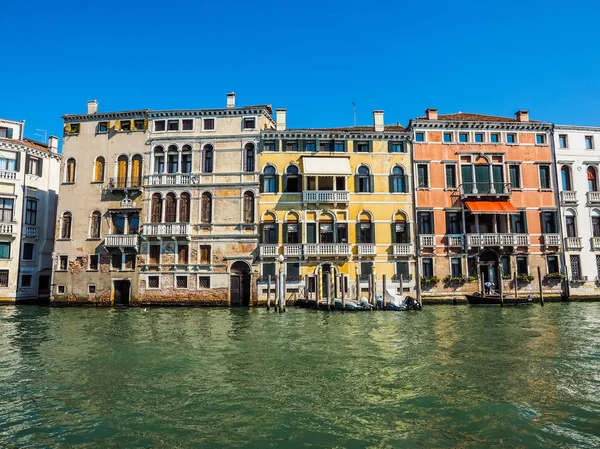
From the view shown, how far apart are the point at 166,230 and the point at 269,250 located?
5485mm

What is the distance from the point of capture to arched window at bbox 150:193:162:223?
23109mm

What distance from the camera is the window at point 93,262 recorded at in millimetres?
23156

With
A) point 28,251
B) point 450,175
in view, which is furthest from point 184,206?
point 450,175

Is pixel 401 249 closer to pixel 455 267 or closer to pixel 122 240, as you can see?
pixel 455 267

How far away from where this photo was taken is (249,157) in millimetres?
23078

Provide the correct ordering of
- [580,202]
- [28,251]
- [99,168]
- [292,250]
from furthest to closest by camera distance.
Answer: [28,251] < [99,168] < [580,202] < [292,250]

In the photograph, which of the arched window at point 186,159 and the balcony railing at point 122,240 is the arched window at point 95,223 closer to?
the balcony railing at point 122,240

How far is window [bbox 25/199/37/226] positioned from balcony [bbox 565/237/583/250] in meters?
29.3

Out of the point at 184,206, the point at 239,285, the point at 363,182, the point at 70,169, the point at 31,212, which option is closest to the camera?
the point at 239,285

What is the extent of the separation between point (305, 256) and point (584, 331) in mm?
12327

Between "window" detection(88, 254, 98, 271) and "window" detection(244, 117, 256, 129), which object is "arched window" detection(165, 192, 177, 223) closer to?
"window" detection(88, 254, 98, 271)

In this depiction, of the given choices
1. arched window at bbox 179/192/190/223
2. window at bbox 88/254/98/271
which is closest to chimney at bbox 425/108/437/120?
arched window at bbox 179/192/190/223

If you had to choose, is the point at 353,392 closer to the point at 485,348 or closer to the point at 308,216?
the point at 485,348

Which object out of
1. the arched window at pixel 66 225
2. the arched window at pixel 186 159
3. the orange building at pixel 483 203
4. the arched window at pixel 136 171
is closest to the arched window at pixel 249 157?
the arched window at pixel 186 159
